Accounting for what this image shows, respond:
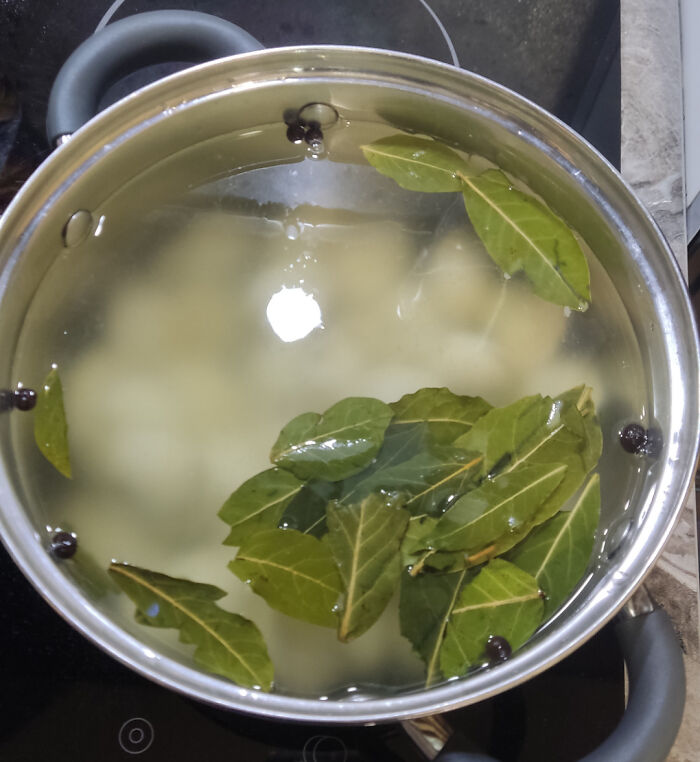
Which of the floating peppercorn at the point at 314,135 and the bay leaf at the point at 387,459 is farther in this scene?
the floating peppercorn at the point at 314,135

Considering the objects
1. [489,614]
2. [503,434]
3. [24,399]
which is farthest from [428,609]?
[24,399]

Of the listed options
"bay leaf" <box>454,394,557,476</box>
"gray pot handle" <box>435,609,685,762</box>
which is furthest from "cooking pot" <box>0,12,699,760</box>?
"bay leaf" <box>454,394,557,476</box>

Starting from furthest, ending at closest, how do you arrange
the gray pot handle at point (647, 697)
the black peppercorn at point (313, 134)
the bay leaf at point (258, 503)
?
the black peppercorn at point (313, 134), the bay leaf at point (258, 503), the gray pot handle at point (647, 697)

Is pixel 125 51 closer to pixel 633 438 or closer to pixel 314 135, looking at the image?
pixel 314 135

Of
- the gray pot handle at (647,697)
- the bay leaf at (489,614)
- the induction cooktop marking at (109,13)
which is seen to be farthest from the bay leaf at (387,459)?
the induction cooktop marking at (109,13)

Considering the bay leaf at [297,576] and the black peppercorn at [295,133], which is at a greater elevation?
the black peppercorn at [295,133]

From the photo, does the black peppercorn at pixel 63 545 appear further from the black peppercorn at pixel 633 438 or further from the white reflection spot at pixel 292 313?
the black peppercorn at pixel 633 438

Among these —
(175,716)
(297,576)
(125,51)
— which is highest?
(125,51)
